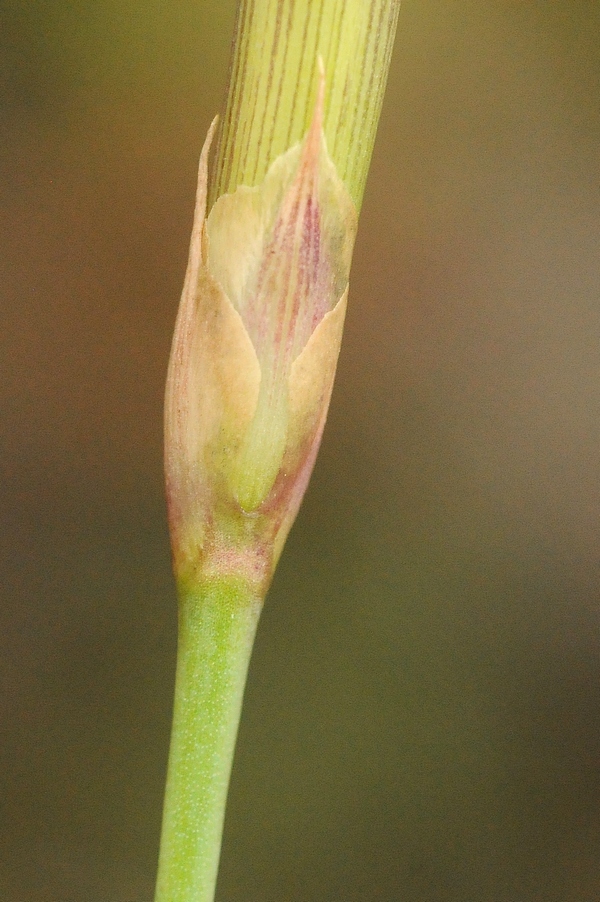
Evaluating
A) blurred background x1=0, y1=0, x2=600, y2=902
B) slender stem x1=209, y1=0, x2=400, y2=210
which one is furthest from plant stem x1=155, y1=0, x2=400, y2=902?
blurred background x1=0, y1=0, x2=600, y2=902

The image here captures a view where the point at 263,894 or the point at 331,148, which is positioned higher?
the point at 331,148

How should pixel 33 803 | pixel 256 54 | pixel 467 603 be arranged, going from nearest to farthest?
pixel 256 54, pixel 33 803, pixel 467 603

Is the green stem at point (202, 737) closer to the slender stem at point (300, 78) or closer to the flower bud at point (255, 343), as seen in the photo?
the flower bud at point (255, 343)

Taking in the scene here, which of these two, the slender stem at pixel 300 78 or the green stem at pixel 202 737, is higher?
the slender stem at pixel 300 78

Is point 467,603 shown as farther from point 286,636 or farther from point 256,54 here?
point 256,54

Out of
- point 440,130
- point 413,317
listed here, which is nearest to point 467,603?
point 413,317

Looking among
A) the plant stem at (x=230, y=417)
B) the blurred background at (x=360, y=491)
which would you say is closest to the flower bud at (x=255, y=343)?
the plant stem at (x=230, y=417)

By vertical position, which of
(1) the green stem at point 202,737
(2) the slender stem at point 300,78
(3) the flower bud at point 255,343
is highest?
(2) the slender stem at point 300,78

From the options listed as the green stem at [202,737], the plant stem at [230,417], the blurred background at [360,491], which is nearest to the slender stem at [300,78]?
the plant stem at [230,417]

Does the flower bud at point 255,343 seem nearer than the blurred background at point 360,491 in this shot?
Yes
